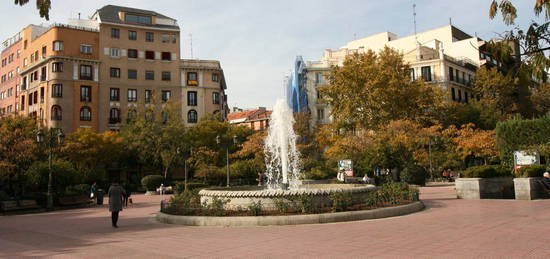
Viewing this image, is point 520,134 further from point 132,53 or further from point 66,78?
point 66,78

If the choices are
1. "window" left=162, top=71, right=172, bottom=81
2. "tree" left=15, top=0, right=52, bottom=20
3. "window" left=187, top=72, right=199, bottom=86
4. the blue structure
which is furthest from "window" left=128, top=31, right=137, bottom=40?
"tree" left=15, top=0, right=52, bottom=20

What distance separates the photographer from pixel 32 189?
3203 cm

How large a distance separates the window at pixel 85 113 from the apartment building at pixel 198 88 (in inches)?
419

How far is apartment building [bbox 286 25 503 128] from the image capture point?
2263 inches

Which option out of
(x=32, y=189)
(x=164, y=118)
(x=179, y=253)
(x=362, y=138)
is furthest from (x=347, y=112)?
(x=179, y=253)

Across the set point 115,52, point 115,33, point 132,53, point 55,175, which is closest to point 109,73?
point 115,52

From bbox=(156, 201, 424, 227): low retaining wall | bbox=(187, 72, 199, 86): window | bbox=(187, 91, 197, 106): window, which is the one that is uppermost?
bbox=(187, 72, 199, 86): window

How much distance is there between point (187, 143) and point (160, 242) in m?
34.6

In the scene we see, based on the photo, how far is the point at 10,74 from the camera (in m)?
61.8

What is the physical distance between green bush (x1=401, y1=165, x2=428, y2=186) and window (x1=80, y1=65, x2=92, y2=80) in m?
37.0

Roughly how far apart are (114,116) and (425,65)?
39563 mm

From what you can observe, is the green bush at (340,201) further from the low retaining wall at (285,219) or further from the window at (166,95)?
the window at (166,95)

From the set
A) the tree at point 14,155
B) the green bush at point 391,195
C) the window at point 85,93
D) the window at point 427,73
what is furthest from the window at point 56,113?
the window at point 427,73

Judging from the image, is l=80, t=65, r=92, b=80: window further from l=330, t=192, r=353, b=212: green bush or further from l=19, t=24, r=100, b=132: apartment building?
l=330, t=192, r=353, b=212: green bush
